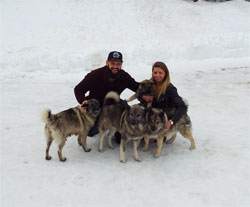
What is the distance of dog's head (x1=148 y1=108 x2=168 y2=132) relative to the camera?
3.61 metres

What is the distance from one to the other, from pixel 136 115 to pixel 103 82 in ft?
4.10

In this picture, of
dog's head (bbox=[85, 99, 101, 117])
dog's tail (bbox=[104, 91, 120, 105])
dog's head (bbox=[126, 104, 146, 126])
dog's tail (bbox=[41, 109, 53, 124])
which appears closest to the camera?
dog's tail (bbox=[41, 109, 53, 124])

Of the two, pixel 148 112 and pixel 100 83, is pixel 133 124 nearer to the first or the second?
pixel 148 112

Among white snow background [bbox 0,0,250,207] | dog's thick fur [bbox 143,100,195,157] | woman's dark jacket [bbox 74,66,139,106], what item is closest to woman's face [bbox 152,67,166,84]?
dog's thick fur [bbox 143,100,195,157]

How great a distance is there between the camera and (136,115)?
3.58 meters

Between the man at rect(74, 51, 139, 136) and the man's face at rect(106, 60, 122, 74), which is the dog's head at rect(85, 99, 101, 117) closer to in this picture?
the man at rect(74, 51, 139, 136)

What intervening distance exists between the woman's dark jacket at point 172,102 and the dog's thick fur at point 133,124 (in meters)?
0.55

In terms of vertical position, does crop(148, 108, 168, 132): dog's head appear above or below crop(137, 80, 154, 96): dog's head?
below

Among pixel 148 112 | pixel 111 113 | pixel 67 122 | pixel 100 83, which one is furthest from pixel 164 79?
pixel 67 122

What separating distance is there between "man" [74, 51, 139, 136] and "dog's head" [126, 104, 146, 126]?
1.02m

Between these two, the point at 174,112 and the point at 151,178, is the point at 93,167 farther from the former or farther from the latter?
the point at 174,112

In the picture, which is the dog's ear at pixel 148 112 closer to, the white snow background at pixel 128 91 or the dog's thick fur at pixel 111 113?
the dog's thick fur at pixel 111 113

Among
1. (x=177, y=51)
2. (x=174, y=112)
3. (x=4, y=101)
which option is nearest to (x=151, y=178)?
(x=174, y=112)

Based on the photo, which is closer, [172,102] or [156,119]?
[156,119]
